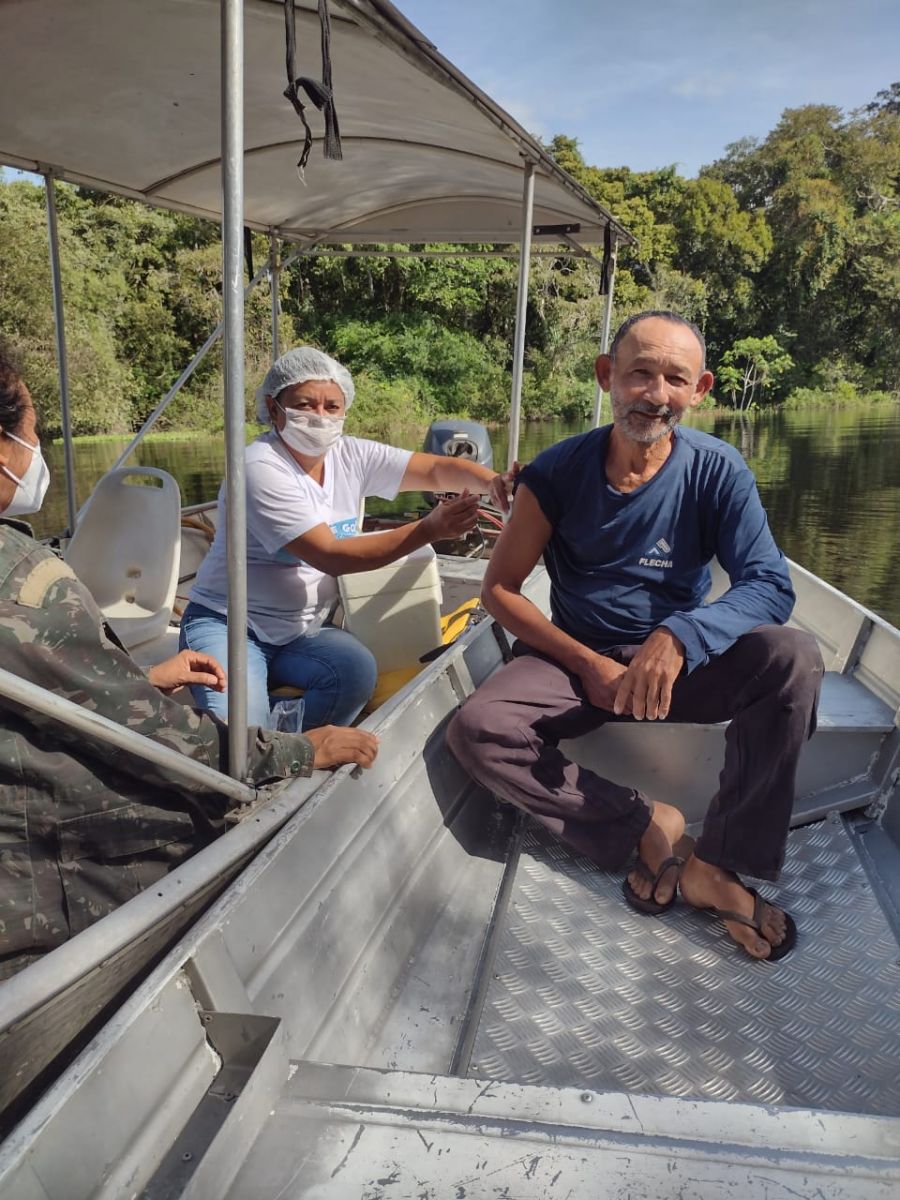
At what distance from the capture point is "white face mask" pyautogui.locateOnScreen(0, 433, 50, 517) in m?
1.30

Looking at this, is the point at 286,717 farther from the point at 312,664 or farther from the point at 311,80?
the point at 311,80

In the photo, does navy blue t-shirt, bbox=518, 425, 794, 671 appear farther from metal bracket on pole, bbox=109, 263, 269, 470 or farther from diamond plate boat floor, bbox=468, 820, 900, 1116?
metal bracket on pole, bbox=109, 263, 269, 470

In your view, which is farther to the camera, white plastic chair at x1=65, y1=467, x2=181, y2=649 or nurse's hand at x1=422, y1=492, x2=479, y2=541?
white plastic chair at x1=65, y1=467, x2=181, y2=649

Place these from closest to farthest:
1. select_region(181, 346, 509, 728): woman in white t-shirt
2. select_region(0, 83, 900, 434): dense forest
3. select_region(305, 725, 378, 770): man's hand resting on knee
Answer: select_region(305, 725, 378, 770): man's hand resting on knee < select_region(181, 346, 509, 728): woman in white t-shirt < select_region(0, 83, 900, 434): dense forest

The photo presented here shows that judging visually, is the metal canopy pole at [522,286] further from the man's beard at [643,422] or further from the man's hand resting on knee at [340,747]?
the man's hand resting on knee at [340,747]

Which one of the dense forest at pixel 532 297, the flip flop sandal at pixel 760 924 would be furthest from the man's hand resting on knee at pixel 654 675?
the dense forest at pixel 532 297

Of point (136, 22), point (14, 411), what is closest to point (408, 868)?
point (14, 411)

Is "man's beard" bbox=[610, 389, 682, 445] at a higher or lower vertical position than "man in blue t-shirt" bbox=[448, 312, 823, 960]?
higher

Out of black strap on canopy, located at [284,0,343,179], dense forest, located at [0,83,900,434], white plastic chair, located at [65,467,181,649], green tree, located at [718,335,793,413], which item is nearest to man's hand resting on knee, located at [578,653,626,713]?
black strap on canopy, located at [284,0,343,179]

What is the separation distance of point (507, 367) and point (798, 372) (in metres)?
18.5

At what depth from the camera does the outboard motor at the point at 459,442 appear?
5.87 meters

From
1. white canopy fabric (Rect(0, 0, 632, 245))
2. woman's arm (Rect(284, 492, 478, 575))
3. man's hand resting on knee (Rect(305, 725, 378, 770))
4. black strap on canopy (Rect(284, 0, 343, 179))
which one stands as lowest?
man's hand resting on knee (Rect(305, 725, 378, 770))

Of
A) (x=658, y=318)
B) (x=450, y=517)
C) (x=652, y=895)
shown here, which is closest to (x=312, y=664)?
(x=450, y=517)

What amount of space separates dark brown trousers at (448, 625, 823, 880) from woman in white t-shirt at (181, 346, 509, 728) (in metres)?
0.51
